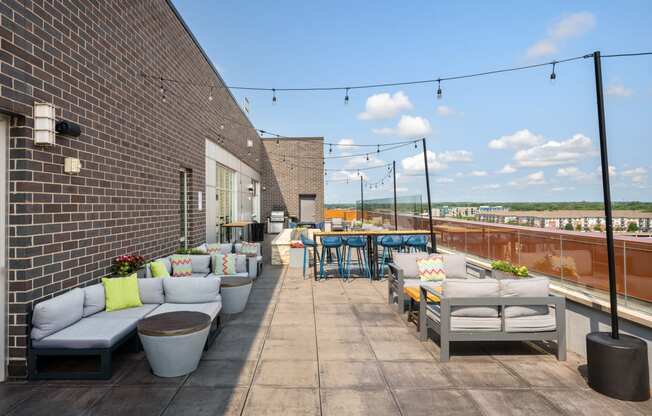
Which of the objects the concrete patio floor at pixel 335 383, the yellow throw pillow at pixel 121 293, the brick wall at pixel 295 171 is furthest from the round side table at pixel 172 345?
the brick wall at pixel 295 171

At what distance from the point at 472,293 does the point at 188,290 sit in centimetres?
333

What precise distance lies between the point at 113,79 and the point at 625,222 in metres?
7.89

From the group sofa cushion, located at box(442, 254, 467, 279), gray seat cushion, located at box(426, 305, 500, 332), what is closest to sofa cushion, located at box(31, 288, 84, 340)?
gray seat cushion, located at box(426, 305, 500, 332)

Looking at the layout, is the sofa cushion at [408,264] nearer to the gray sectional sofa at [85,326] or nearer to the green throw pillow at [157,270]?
the gray sectional sofa at [85,326]

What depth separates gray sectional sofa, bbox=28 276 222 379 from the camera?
3332 millimetres

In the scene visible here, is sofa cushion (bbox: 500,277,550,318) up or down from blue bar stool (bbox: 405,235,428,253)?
down

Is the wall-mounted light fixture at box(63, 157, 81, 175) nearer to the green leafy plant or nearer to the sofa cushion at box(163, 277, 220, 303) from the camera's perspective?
the sofa cushion at box(163, 277, 220, 303)

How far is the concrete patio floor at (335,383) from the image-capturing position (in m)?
2.84

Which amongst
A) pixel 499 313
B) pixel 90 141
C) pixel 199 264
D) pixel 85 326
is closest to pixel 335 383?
pixel 499 313

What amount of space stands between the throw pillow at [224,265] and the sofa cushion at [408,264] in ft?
9.65

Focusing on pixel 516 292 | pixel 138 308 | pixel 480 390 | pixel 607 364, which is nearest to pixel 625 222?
pixel 516 292

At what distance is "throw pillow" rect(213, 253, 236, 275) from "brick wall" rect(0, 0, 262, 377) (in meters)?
1.01

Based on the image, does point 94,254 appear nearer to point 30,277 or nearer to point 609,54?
point 30,277

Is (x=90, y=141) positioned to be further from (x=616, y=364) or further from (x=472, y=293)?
(x=616, y=364)
